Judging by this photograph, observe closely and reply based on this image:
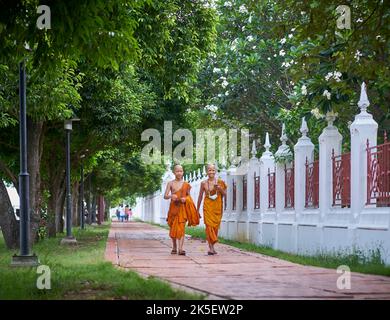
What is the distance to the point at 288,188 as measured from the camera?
15.7m

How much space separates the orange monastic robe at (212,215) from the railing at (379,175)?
4.02 meters

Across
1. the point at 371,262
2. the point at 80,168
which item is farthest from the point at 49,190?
the point at 371,262

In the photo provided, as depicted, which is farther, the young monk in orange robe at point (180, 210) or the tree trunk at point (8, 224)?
the tree trunk at point (8, 224)

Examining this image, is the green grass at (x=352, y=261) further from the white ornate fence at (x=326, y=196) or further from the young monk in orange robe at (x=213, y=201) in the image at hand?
the young monk in orange robe at (x=213, y=201)

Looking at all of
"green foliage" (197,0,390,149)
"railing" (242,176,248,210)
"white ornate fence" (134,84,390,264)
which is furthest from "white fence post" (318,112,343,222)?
"railing" (242,176,248,210)

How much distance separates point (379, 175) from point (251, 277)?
9.88 ft

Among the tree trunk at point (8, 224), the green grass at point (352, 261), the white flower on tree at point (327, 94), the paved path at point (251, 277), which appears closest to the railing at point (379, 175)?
the green grass at point (352, 261)

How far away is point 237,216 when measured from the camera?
69.4 feet

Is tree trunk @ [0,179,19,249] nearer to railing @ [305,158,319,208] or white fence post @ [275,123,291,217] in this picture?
white fence post @ [275,123,291,217]

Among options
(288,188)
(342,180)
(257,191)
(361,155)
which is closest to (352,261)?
(361,155)

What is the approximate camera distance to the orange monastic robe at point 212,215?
14.2 metres

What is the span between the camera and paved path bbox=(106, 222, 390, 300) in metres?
7.18
